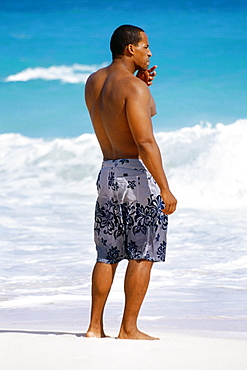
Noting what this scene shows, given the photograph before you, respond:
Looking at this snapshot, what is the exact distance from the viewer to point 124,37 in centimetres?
342

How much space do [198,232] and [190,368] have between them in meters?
7.67

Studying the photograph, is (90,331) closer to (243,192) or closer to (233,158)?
(243,192)

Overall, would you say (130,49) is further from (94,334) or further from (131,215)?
(94,334)

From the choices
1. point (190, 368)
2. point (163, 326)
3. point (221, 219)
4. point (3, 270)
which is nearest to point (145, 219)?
point (190, 368)

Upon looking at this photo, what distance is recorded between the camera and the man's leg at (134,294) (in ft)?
10.8

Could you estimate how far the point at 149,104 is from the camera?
324 centimetres

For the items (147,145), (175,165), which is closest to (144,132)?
(147,145)

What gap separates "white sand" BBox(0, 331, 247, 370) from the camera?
2.69m

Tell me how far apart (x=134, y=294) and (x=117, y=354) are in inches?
18.7

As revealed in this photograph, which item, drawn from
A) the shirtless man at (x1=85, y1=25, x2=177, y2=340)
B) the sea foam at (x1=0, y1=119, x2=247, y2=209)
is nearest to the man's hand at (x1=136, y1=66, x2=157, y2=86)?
the shirtless man at (x1=85, y1=25, x2=177, y2=340)

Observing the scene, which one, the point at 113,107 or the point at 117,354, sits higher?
the point at 113,107

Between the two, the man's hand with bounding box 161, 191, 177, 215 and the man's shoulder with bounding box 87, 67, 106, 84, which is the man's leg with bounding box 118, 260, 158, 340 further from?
the man's shoulder with bounding box 87, 67, 106, 84

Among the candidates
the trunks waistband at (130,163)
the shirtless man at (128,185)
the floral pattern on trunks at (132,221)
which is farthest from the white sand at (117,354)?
the trunks waistband at (130,163)

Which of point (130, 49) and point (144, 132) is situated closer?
point (144, 132)
